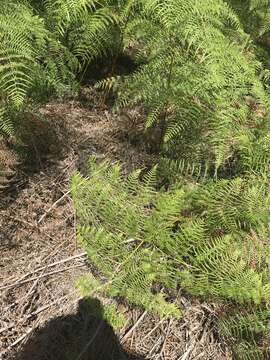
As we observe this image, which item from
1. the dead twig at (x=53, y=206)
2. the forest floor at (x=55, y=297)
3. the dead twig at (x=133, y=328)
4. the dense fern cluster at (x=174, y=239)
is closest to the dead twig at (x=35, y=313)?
the forest floor at (x=55, y=297)

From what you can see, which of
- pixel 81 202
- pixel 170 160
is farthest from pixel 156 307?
pixel 170 160

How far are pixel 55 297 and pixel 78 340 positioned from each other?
9.3 inches

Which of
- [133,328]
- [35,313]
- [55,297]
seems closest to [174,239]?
[133,328]

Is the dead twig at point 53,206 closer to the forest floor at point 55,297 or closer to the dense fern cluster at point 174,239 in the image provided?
the forest floor at point 55,297

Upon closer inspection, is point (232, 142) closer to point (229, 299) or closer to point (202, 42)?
point (202, 42)

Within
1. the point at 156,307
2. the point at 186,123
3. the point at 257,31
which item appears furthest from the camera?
the point at 257,31

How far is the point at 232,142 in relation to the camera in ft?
8.90

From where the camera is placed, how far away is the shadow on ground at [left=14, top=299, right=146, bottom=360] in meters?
2.09

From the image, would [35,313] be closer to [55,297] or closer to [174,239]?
[55,297]

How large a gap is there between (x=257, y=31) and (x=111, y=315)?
9.15ft

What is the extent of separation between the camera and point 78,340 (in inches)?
84.0

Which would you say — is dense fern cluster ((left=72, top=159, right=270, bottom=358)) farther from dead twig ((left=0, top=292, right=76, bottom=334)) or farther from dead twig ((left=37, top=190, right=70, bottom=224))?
dead twig ((left=37, top=190, right=70, bottom=224))

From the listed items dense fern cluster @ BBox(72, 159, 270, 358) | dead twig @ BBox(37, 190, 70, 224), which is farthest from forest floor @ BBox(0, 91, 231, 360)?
dense fern cluster @ BBox(72, 159, 270, 358)

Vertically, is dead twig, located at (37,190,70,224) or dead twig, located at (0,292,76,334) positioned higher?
dead twig, located at (37,190,70,224)
